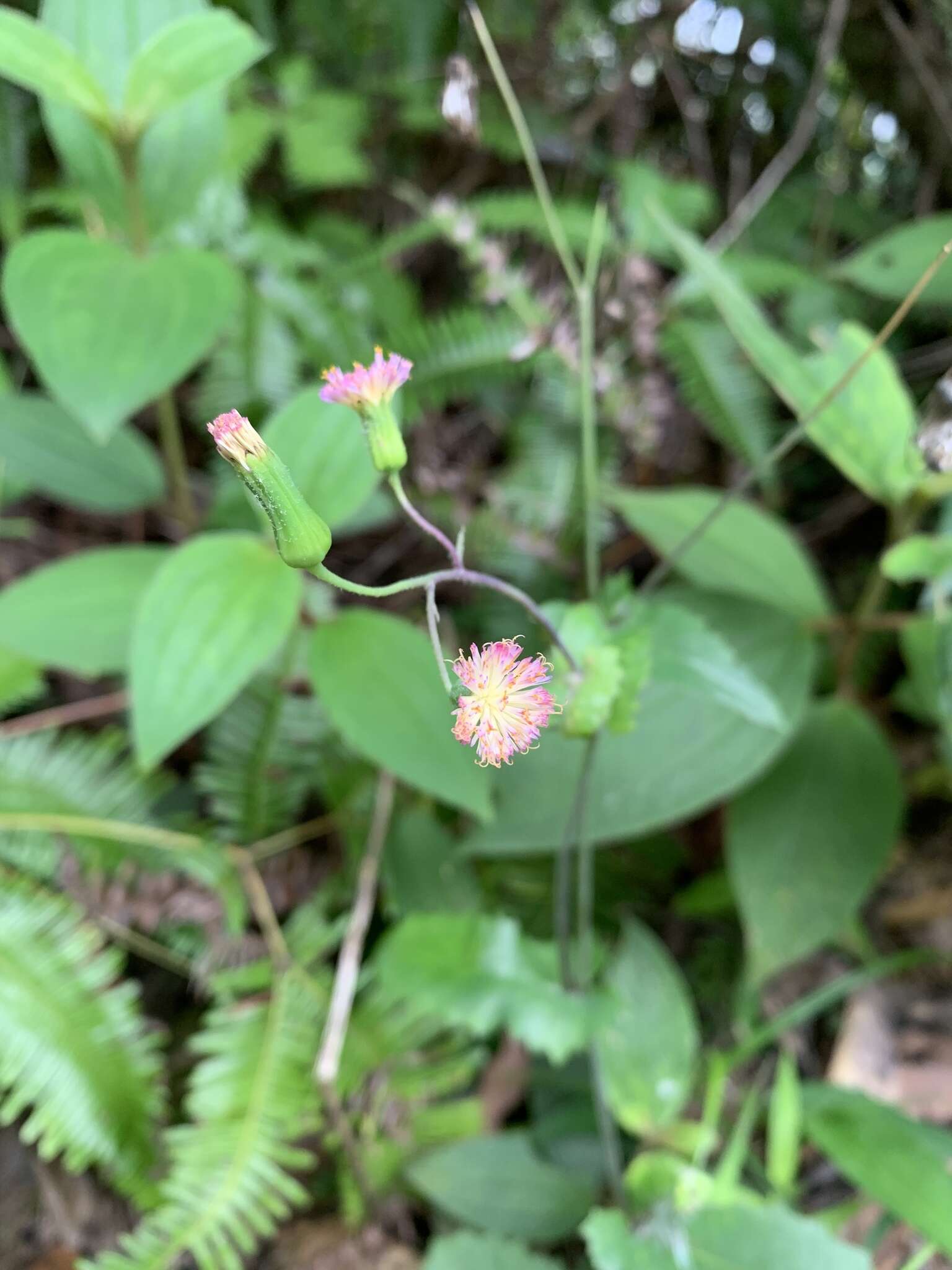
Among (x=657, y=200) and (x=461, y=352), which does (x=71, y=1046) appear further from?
(x=657, y=200)

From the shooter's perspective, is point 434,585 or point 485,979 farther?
point 485,979

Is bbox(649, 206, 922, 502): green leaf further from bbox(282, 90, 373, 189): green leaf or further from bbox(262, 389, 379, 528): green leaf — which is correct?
bbox(282, 90, 373, 189): green leaf

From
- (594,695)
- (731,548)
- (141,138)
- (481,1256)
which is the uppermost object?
(141,138)

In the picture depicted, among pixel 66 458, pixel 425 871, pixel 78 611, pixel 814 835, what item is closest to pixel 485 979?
pixel 425 871

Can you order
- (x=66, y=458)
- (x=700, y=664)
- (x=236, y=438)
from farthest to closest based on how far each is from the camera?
(x=66, y=458)
(x=700, y=664)
(x=236, y=438)

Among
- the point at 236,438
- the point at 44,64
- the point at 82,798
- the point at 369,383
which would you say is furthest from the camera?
the point at 82,798

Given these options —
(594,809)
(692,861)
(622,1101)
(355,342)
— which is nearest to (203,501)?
(355,342)

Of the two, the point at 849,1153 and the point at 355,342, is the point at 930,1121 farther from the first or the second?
the point at 355,342

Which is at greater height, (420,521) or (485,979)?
(420,521)
